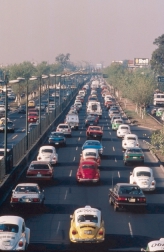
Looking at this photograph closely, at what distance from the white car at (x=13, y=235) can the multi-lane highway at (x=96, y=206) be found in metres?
1.06

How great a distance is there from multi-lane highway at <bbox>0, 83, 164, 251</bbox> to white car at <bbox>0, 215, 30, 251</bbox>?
3.49 feet

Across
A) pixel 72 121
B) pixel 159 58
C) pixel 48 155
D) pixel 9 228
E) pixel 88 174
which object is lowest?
pixel 72 121

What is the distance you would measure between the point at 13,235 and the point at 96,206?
400 inches

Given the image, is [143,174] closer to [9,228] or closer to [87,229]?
[87,229]

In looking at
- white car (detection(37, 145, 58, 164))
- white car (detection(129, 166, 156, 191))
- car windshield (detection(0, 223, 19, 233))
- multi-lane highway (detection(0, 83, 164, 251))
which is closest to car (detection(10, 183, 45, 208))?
multi-lane highway (detection(0, 83, 164, 251))

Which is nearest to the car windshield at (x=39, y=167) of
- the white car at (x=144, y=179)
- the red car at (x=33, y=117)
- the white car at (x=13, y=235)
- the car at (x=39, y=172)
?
the car at (x=39, y=172)

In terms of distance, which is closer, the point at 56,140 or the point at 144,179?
the point at 144,179

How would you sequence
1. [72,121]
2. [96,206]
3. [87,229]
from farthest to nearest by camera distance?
[72,121]
[96,206]
[87,229]

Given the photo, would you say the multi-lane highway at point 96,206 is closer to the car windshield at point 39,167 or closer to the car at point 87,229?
the car at point 87,229

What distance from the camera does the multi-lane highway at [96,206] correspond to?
2491 cm

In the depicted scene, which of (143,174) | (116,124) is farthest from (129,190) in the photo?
(116,124)

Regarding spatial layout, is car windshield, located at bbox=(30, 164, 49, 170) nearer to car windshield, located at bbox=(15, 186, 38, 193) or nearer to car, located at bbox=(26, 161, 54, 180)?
car, located at bbox=(26, 161, 54, 180)

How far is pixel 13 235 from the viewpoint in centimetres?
2255

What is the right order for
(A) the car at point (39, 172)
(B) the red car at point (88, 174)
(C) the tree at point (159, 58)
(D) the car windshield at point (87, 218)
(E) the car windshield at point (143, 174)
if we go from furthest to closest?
(C) the tree at point (159, 58)
(B) the red car at point (88, 174)
(A) the car at point (39, 172)
(E) the car windshield at point (143, 174)
(D) the car windshield at point (87, 218)
